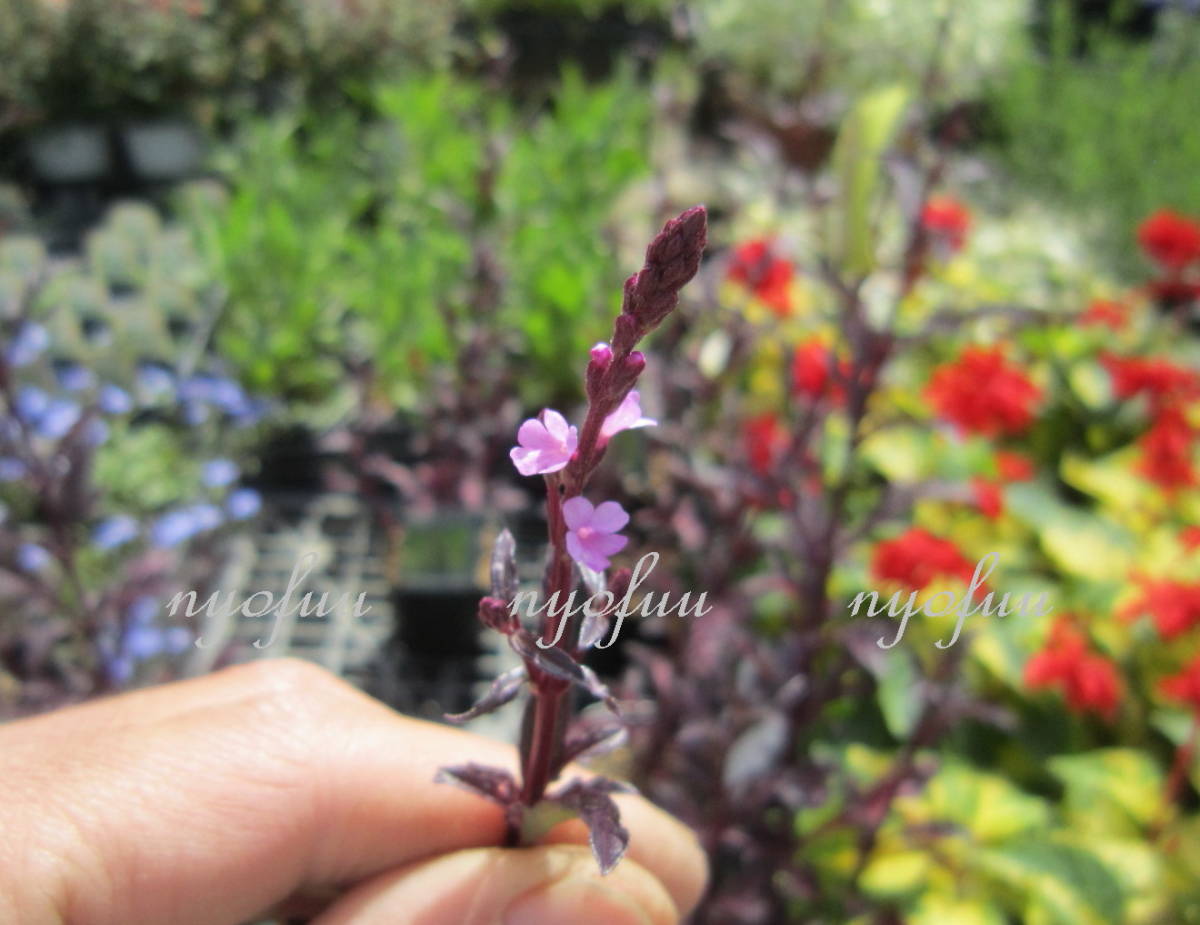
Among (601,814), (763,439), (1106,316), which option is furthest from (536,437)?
(1106,316)

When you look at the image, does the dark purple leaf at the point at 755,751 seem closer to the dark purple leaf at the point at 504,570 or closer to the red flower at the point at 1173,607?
the red flower at the point at 1173,607

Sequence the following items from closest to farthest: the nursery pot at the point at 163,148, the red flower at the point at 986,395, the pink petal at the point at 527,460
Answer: the pink petal at the point at 527,460 < the red flower at the point at 986,395 < the nursery pot at the point at 163,148

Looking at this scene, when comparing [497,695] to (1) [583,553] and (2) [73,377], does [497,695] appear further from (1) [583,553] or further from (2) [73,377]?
(2) [73,377]

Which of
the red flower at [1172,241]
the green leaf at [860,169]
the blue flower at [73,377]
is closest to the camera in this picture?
the green leaf at [860,169]

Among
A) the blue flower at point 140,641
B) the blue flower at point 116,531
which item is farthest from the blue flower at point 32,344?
the blue flower at point 140,641

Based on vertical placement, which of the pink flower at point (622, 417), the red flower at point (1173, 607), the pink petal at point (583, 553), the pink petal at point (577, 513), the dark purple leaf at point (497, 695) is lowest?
the red flower at point (1173, 607)

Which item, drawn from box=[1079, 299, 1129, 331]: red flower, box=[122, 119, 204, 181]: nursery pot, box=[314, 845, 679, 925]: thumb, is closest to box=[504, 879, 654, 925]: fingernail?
box=[314, 845, 679, 925]: thumb
